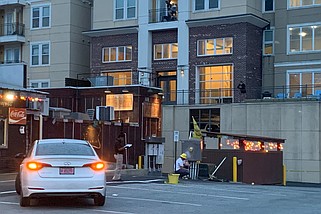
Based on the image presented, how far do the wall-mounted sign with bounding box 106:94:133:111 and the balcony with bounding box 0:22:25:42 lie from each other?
11678mm

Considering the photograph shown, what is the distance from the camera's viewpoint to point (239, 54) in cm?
3891

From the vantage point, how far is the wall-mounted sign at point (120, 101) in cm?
3769

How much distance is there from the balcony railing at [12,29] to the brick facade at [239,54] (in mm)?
14601

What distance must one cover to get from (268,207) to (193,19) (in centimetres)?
2711

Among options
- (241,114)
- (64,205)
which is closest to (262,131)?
(241,114)

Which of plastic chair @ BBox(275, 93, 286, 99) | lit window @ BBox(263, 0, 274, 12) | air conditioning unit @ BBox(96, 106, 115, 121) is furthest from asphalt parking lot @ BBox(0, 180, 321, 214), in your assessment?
lit window @ BBox(263, 0, 274, 12)

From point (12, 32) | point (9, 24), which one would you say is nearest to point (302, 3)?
point (12, 32)

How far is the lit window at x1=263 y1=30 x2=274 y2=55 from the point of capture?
40.4 metres

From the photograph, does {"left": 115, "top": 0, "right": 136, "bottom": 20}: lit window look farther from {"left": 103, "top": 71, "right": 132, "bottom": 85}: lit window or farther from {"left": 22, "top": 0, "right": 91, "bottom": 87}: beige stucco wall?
{"left": 103, "top": 71, "right": 132, "bottom": 85}: lit window

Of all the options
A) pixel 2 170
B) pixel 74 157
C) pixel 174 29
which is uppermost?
pixel 174 29

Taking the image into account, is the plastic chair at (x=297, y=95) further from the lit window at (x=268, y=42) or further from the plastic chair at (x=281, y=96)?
the lit window at (x=268, y=42)

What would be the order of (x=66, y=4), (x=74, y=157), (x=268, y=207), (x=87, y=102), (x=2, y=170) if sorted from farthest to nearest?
(x=66, y=4) → (x=87, y=102) → (x=2, y=170) → (x=268, y=207) → (x=74, y=157)

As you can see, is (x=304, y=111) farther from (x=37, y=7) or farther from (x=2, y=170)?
(x=37, y=7)

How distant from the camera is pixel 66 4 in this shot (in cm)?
4525
